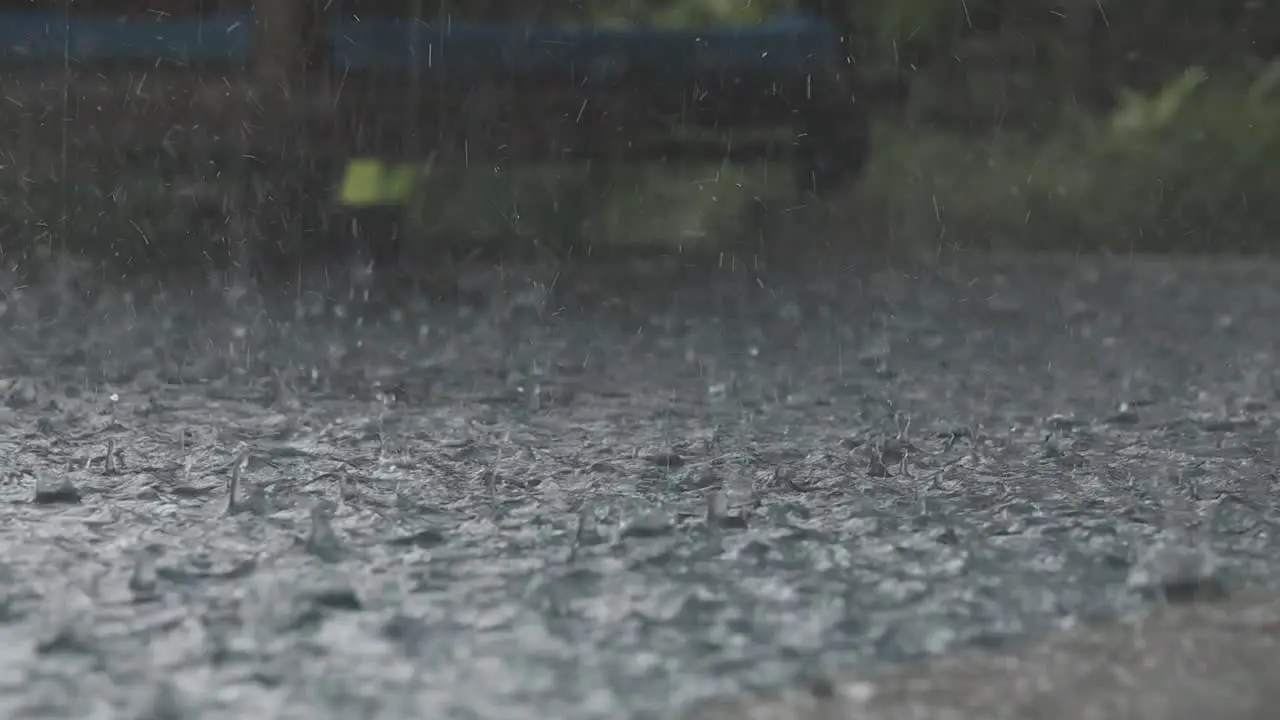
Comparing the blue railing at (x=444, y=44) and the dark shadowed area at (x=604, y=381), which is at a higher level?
the blue railing at (x=444, y=44)

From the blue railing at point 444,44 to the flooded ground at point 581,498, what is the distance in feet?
5.50

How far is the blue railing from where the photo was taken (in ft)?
19.7

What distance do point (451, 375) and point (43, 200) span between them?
3590 millimetres

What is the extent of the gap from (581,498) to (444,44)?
13.3 ft

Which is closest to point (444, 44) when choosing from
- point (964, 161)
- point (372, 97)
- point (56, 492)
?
point (372, 97)

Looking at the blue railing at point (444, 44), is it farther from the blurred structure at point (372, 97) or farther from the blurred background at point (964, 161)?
the blurred background at point (964, 161)

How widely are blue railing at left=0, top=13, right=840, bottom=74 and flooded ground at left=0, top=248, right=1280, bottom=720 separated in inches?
66.0

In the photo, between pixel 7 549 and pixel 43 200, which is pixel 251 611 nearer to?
pixel 7 549

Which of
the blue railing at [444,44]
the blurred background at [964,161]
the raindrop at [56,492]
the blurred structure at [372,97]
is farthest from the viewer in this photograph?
the blurred background at [964,161]

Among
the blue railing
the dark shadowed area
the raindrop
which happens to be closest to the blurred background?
the dark shadowed area

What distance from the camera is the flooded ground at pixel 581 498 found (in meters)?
1.55

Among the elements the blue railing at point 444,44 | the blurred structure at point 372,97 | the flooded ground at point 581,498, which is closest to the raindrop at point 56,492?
the flooded ground at point 581,498

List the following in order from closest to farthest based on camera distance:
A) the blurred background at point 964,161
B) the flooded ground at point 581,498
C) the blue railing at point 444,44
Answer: the flooded ground at point 581,498 → the blue railing at point 444,44 → the blurred background at point 964,161

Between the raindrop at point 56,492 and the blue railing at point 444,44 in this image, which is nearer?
the raindrop at point 56,492
